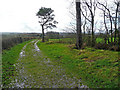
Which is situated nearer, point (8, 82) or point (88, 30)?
point (8, 82)

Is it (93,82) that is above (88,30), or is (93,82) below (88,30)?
below

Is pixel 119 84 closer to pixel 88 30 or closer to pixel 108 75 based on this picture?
pixel 108 75

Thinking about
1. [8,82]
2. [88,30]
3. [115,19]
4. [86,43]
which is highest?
[115,19]

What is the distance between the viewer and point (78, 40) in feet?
35.0

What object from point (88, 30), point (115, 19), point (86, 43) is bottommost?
point (86, 43)

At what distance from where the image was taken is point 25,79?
14.1 feet

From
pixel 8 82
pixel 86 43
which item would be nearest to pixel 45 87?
pixel 8 82

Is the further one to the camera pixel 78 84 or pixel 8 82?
pixel 8 82

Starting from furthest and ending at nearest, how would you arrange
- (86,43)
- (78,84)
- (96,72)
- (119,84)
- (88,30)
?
(88,30) < (86,43) < (96,72) < (78,84) < (119,84)

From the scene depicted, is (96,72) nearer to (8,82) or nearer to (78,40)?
(8,82)

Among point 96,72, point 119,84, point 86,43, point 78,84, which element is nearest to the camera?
point 119,84

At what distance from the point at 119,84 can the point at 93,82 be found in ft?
2.80

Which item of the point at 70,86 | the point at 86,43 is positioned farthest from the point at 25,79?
the point at 86,43

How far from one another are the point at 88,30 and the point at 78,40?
12.9 ft
